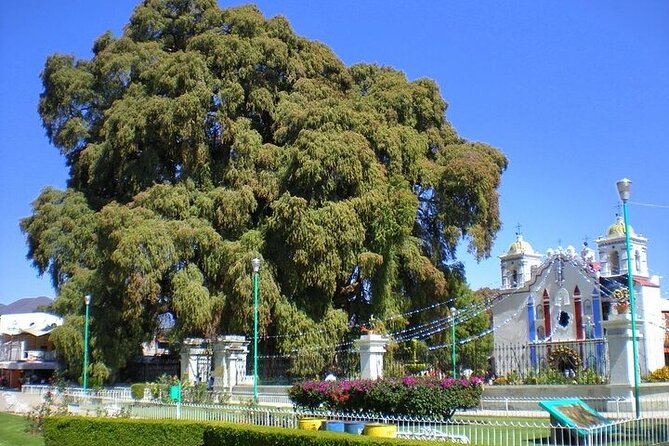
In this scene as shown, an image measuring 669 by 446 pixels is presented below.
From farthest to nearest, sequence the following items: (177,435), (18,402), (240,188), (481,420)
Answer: (240,188) < (18,402) < (481,420) < (177,435)

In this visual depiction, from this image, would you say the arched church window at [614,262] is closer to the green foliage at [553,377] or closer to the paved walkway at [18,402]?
the green foliage at [553,377]

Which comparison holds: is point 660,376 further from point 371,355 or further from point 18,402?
point 18,402

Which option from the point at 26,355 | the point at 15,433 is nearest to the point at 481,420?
the point at 15,433

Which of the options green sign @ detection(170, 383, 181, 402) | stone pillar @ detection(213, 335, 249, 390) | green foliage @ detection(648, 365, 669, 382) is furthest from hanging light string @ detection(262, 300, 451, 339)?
green foliage @ detection(648, 365, 669, 382)

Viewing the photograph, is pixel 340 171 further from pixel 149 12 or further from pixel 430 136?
pixel 149 12

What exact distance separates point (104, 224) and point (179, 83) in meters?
6.62

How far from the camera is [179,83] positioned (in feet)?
101

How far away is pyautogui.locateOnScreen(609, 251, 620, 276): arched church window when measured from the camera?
3534 cm

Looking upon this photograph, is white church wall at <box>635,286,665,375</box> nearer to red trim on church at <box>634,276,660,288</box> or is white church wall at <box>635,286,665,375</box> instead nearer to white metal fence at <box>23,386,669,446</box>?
red trim on church at <box>634,276,660,288</box>

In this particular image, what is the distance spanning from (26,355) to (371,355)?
32.5 m

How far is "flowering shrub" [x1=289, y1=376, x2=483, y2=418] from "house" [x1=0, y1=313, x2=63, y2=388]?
28977mm

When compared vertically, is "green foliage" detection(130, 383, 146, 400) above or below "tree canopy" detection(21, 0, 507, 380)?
below

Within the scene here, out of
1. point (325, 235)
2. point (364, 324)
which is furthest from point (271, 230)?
point (364, 324)

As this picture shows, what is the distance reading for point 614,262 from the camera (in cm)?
3566
